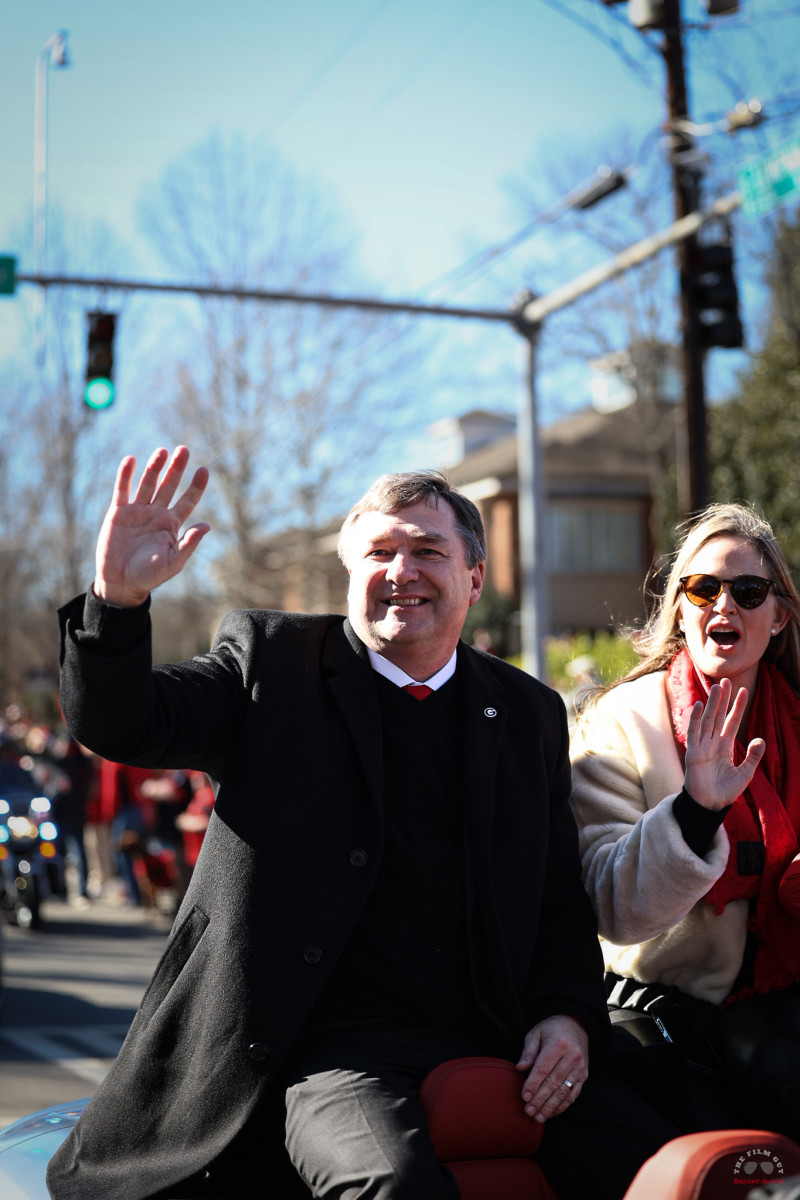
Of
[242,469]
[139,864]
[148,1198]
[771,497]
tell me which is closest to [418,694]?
[148,1198]

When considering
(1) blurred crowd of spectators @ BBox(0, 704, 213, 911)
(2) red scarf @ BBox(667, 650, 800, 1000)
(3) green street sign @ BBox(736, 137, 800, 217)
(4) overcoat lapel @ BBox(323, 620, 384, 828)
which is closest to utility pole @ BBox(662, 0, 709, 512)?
(3) green street sign @ BBox(736, 137, 800, 217)

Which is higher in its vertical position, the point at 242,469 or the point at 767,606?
the point at 242,469

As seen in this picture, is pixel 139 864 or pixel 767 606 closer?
pixel 767 606

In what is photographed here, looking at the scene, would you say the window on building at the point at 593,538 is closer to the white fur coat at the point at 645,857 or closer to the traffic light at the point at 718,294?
the traffic light at the point at 718,294

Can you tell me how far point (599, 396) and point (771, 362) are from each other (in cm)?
2376

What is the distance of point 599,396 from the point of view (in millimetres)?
47844

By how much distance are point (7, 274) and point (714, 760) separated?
10479 mm

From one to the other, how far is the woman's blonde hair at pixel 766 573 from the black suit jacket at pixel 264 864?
68 centimetres

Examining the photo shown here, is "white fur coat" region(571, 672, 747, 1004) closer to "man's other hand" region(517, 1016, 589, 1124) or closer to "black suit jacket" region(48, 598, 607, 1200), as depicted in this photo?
"black suit jacket" region(48, 598, 607, 1200)

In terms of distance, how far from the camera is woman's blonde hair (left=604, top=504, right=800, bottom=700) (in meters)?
3.50

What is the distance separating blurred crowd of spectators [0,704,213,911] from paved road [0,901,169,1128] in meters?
0.51

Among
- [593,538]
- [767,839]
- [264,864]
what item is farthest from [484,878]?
[593,538]

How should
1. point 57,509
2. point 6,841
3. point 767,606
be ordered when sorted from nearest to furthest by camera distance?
point 767,606
point 6,841
point 57,509

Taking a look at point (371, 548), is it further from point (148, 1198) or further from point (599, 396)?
point (599, 396)
